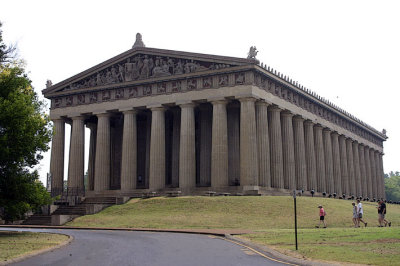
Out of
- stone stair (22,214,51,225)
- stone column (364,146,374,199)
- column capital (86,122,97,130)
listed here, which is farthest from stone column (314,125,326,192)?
stone stair (22,214,51,225)

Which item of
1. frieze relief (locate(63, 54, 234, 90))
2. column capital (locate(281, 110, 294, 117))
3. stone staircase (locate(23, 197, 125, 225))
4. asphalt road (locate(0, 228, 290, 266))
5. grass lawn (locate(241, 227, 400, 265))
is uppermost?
frieze relief (locate(63, 54, 234, 90))

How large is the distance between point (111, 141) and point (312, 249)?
60326mm

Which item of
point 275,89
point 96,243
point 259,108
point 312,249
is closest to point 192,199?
point 259,108

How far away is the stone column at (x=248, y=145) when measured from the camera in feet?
194

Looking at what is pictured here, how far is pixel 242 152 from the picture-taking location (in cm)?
5975

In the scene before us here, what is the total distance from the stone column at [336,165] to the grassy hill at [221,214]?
Answer: 25967 mm

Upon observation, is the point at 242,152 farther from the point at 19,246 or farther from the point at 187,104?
the point at 19,246

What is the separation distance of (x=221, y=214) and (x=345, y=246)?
24038mm

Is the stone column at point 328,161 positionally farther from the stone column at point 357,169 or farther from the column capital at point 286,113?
the column capital at point 286,113

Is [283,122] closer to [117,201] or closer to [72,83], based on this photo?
[117,201]

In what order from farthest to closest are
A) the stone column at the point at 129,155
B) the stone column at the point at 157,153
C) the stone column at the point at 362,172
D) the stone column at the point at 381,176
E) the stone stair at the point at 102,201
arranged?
the stone column at the point at 381,176 < the stone column at the point at 362,172 < the stone column at the point at 129,155 < the stone column at the point at 157,153 < the stone stair at the point at 102,201

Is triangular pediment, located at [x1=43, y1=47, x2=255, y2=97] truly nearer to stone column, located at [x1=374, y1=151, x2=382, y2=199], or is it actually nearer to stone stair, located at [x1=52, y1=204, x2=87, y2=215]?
stone stair, located at [x1=52, y1=204, x2=87, y2=215]

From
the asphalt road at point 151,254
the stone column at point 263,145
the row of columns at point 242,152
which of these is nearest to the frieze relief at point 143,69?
the row of columns at point 242,152

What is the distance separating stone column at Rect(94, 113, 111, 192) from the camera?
69062 mm
